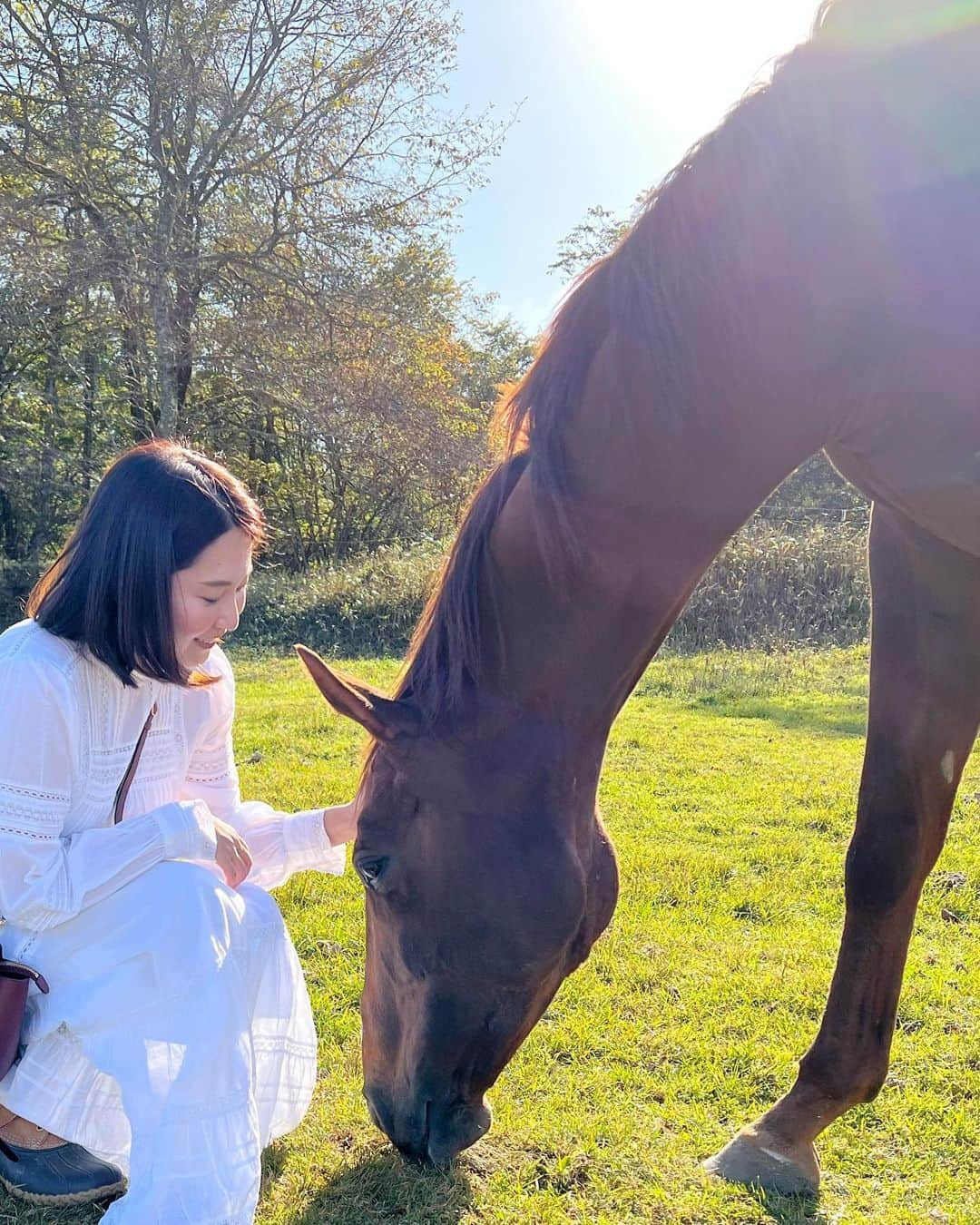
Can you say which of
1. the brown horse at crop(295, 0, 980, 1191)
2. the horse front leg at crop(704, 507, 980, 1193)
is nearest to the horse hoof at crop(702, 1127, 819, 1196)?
the horse front leg at crop(704, 507, 980, 1193)

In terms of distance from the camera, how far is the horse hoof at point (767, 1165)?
6.37 ft

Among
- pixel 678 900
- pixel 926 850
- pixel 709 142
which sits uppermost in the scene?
pixel 709 142

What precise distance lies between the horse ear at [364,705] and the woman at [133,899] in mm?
452

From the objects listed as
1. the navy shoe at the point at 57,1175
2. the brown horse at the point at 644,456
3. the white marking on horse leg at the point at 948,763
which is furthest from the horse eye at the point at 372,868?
the white marking on horse leg at the point at 948,763

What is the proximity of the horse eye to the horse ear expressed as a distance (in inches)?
8.9

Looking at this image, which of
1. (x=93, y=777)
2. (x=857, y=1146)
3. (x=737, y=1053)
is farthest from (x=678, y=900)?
(x=93, y=777)

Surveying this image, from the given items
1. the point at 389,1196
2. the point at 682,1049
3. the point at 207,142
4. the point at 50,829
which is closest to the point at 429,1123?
the point at 389,1196

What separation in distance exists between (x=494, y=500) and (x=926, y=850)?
1.37 meters

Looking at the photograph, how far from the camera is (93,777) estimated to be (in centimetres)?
179

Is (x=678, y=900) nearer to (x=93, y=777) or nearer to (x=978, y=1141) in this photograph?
(x=978, y=1141)

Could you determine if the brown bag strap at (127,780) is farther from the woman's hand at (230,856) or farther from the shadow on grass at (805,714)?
the shadow on grass at (805,714)

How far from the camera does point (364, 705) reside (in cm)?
147

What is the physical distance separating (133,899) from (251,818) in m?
0.55

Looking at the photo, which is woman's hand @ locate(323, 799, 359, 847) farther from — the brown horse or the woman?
the brown horse
